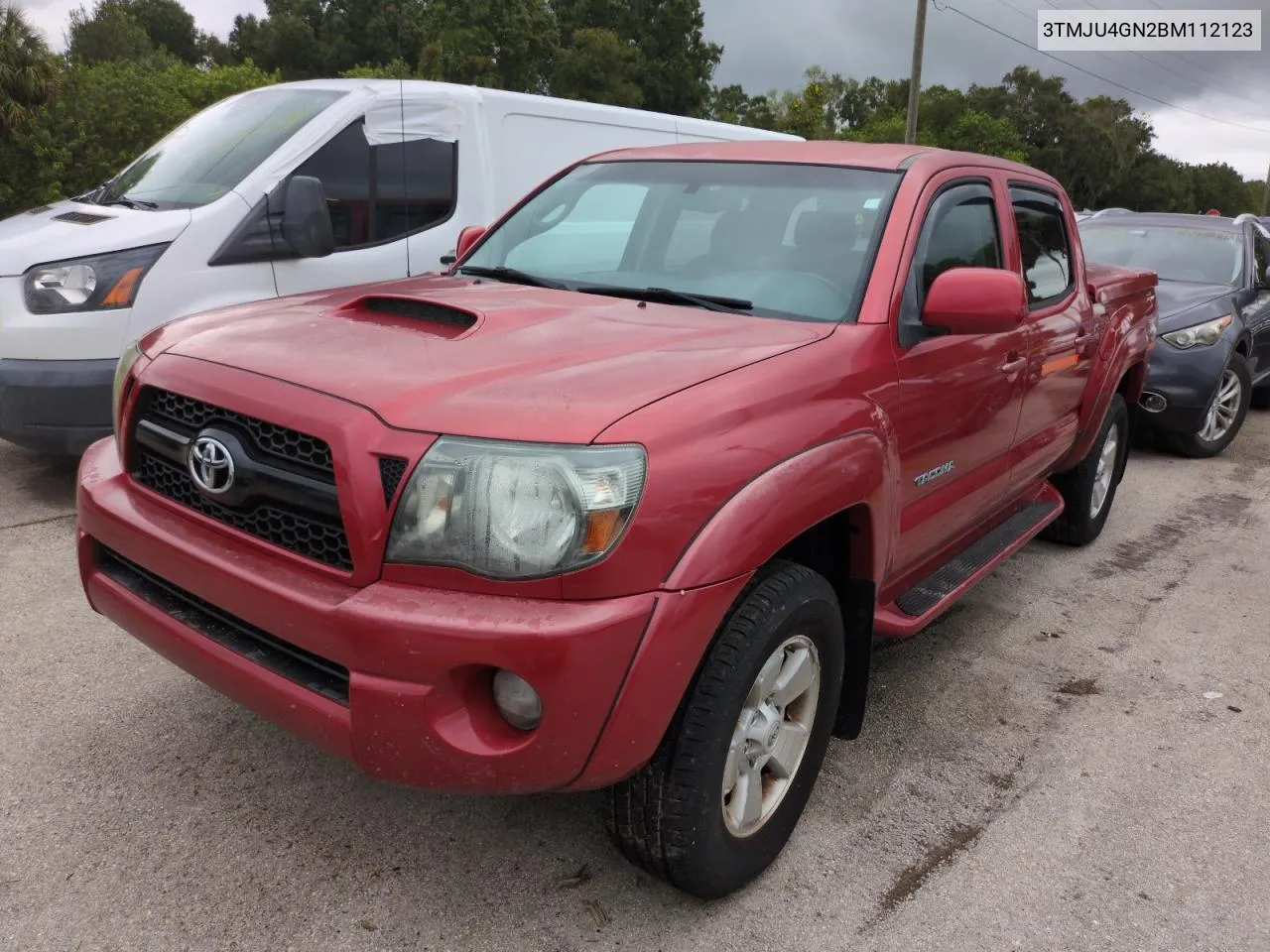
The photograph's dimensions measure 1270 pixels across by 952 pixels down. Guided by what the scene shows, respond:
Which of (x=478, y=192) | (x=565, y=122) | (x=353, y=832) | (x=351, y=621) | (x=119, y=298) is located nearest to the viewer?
(x=351, y=621)

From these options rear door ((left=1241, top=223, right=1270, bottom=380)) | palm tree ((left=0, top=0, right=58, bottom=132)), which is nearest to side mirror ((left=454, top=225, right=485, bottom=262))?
rear door ((left=1241, top=223, right=1270, bottom=380))

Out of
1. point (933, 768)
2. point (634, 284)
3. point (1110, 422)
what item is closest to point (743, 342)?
point (634, 284)

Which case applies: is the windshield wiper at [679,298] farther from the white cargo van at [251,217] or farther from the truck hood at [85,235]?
the truck hood at [85,235]

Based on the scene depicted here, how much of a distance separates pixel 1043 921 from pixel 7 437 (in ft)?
14.9

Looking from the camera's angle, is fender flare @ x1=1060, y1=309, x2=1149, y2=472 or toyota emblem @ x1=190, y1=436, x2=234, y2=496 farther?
fender flare @ x1=1060, y1=309, x2=1149, y2=472

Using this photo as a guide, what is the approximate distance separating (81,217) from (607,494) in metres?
4.27

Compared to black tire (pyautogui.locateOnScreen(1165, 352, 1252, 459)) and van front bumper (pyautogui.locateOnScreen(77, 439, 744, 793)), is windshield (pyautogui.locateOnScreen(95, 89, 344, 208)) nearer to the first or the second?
van front bumper (pyautogui.locateOnScreen(77, 439, 744, 793))

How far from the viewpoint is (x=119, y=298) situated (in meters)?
4.58

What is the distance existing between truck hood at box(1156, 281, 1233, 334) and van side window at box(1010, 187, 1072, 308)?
9.99 feet

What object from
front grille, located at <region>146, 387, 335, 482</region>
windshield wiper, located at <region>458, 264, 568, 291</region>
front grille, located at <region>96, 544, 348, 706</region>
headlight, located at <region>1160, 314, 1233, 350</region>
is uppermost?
windshield wiper, located at <region>458, 264, 568, 291</region>

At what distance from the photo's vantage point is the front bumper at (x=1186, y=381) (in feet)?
22.4

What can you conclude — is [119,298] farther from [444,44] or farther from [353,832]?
[444,44]

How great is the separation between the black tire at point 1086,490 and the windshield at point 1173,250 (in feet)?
10.4

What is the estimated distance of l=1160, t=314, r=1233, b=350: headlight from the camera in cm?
693
